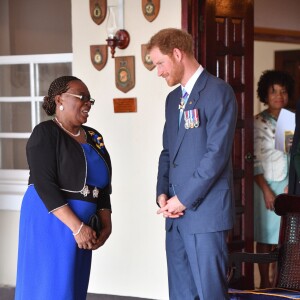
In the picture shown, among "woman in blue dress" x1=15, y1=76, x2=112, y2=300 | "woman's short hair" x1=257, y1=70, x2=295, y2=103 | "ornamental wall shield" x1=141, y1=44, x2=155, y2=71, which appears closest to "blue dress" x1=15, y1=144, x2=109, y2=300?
"woman in blue dress" x1=15, y1=76, x2=112, y2=300

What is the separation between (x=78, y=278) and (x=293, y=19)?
5337 mm

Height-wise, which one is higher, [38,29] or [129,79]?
[38,29]

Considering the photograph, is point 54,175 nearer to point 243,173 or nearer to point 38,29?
point 243,173

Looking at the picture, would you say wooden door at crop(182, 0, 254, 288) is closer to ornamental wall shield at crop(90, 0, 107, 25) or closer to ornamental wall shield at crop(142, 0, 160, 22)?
ornamental wall shield at crop(142, 0, 160, 22)

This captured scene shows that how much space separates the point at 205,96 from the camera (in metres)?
3.26

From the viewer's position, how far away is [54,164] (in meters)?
3.18

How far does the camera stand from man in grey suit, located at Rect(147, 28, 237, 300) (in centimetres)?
320

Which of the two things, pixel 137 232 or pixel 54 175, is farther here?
pixel 137 232

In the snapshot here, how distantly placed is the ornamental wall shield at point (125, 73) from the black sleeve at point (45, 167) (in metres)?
1.61

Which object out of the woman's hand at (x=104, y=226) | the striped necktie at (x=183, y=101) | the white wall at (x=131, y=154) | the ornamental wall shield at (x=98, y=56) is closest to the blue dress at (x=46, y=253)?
the woman's hand at (x=104, y=226)

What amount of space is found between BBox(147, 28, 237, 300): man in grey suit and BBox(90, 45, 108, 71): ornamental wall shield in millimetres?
1509

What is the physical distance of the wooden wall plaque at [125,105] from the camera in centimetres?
474

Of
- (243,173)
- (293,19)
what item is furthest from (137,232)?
(293,19)

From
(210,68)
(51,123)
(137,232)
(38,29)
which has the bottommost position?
(137,232)
